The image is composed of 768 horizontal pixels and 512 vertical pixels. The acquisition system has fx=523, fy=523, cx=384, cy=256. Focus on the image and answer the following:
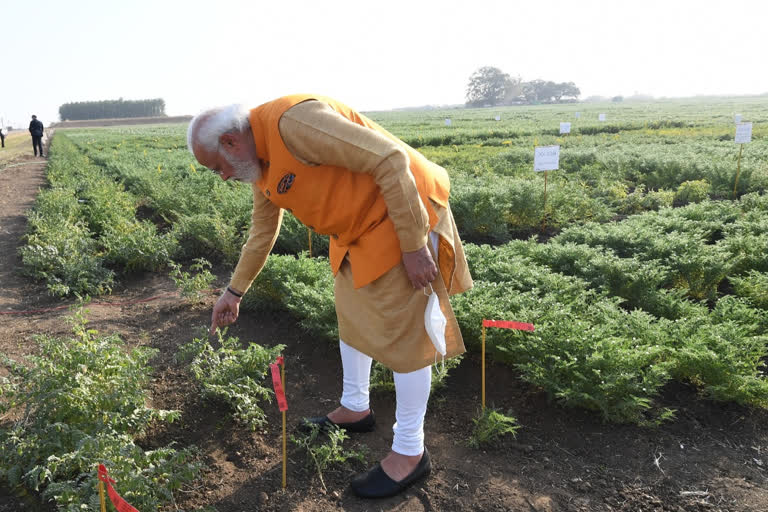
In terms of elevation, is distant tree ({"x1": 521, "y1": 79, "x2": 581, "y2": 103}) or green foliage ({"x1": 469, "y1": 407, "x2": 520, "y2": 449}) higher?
distant tree ({"x1": 521, "y1": 79, "x2": 581, "y2": 103})

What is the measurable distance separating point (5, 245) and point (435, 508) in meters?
7.31

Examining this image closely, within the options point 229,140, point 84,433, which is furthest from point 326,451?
point 229,140

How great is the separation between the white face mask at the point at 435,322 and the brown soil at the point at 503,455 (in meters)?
0.80

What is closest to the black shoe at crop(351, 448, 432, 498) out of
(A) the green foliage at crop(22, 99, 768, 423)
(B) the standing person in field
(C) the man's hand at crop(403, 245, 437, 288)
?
(B) the standing person in field

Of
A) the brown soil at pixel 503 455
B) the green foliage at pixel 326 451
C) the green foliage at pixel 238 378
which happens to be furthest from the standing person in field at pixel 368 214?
the green foliage at pixel 238 378

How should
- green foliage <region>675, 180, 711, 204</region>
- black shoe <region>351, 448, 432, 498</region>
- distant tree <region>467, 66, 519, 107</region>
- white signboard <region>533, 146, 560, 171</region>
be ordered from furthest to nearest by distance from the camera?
distant tree <region>467, 66, 519, 107</region> < green foliage <region>675, 180, 711, 204</region> < white signboard <region>533, 146, 560, 171</region> < black shoe <region>351, 448, 432, 498</region>

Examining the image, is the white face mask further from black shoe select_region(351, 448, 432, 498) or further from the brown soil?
the brown soil

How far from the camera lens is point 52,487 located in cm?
188

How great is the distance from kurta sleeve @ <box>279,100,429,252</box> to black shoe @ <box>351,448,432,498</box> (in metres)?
1.13

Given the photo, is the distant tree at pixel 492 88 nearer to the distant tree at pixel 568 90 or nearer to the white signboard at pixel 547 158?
the distant tree at pixel 568 90

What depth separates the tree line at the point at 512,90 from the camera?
13738 cm

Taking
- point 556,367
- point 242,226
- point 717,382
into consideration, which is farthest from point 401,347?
Answer: point 242,226

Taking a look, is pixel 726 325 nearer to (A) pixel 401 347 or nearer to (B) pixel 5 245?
(A) pixel 401 347

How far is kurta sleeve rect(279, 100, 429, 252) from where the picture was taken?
1.80m
